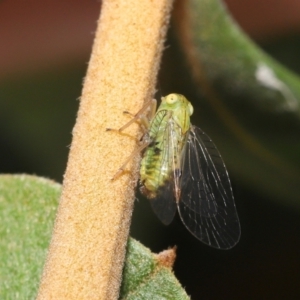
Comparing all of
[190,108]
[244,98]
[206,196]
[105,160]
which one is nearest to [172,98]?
[190,108]

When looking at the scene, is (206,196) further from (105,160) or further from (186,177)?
(105,160)

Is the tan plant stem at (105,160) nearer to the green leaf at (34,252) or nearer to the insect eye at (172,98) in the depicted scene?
the green leaf at (34,252)

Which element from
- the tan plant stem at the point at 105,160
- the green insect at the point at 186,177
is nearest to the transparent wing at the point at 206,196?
the green insect at the point at 186,177

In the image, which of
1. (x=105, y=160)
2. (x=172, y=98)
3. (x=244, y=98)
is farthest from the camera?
(x=172, y=98)

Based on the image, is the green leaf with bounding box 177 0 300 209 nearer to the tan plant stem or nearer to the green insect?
the green insect

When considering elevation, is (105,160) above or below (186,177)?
above

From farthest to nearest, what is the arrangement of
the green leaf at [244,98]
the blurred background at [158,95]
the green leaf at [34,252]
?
the blurred background at [158,95] → the green leaf at [244,98] → the green leaf at [34,252]

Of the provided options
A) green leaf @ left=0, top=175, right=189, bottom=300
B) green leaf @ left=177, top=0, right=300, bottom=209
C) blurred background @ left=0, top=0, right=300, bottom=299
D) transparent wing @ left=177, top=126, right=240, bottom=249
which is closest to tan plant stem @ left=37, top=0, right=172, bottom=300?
green leaf @ left=0, top=175, right=189, bottom=300
